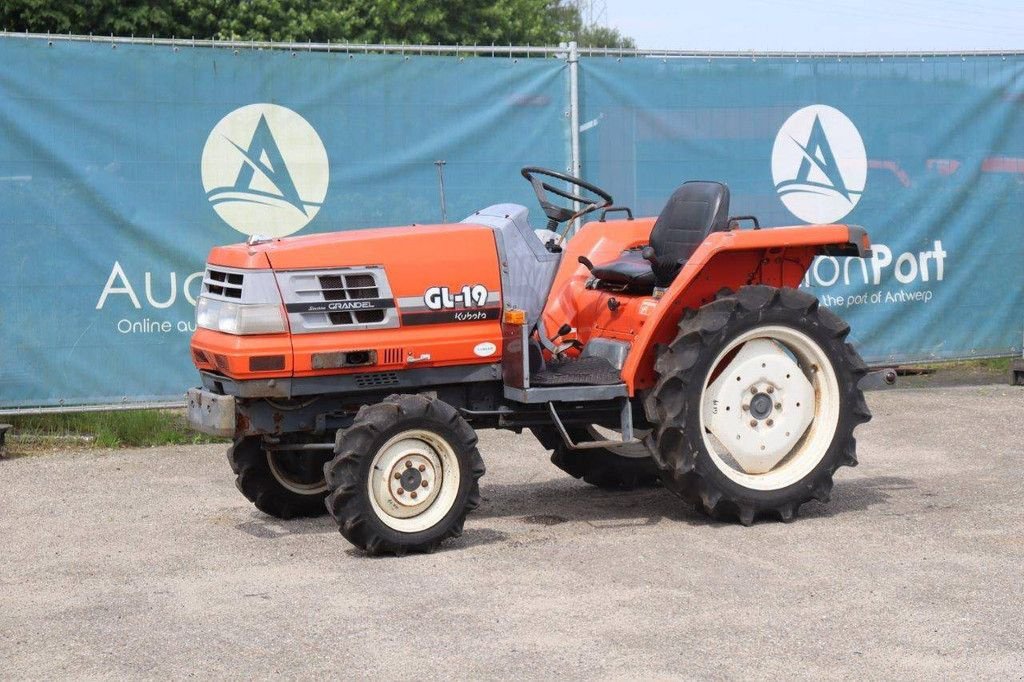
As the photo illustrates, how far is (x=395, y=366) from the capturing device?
6.95 m

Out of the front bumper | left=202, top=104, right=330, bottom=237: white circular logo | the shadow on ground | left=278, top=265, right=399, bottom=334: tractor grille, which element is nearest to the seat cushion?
the shadow on ground

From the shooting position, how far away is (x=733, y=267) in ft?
24.4

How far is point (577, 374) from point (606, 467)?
1.05m

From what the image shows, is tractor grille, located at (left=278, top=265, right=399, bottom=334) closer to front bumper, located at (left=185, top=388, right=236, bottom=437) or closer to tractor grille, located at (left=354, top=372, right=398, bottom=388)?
tractor grille, located at (left=354, top=372, right=398, bottom=388)

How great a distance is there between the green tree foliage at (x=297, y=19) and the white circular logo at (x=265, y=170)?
16474 mm

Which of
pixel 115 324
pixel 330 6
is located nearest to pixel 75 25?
pixel 330 6

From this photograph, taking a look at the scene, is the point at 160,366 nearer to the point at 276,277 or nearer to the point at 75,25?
the point at 276,277

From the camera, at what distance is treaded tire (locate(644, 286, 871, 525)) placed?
7043 mm

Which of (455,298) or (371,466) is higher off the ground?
(455,298)

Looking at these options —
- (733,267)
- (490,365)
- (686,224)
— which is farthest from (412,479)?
(686,224)

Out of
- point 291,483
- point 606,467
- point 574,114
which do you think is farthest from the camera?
point 574,114

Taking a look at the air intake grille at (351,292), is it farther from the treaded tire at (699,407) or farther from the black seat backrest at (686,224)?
the black seat backrest at (686,224)

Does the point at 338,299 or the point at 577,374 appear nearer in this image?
the point at 338,299

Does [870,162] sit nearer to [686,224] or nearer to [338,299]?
[686,224]
